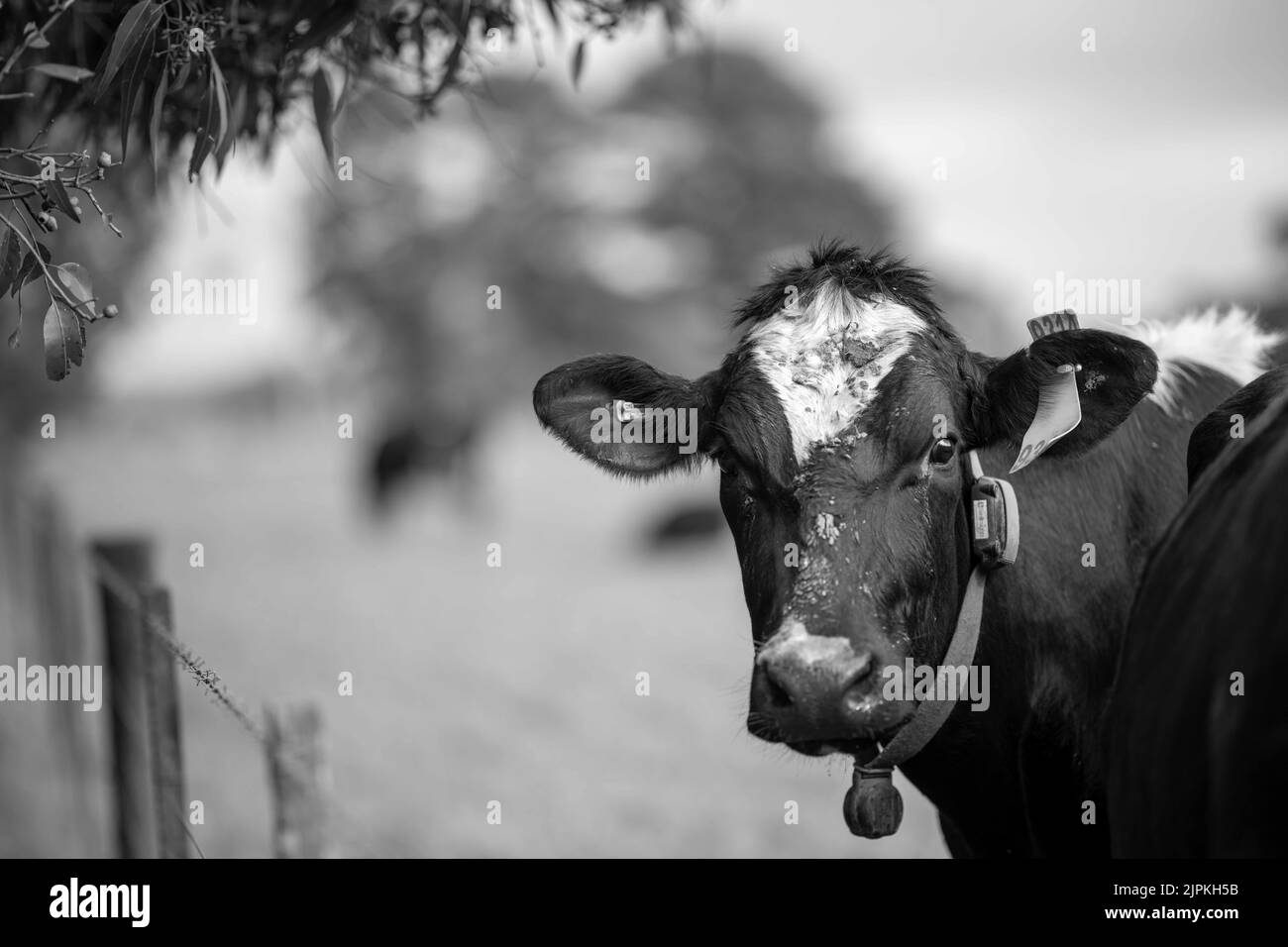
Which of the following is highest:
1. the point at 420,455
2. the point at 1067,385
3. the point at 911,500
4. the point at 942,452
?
the point at 420,455

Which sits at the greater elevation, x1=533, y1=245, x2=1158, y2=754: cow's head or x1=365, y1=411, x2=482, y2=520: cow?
x1=365, y1=411, x2=482, y2=520: cow

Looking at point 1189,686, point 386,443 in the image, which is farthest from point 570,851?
point 386,443

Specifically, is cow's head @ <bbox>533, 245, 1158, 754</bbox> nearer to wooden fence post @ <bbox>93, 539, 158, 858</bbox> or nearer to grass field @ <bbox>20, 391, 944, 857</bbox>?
grass field @ <bbox>20, 391, 944, 857</bbox>

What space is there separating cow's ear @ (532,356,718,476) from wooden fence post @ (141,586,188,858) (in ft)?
4.61

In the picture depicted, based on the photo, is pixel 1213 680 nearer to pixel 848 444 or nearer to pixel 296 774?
pixel 848 444

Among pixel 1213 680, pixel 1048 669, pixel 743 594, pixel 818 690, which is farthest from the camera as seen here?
pixel 743 594

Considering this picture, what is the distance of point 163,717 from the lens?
13.0 feet

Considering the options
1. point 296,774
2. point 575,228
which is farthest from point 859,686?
point 575,228

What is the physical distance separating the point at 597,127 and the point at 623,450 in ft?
114

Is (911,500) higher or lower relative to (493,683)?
higher

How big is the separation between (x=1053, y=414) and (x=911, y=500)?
43cm

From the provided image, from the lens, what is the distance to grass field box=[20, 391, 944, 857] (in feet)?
24.2

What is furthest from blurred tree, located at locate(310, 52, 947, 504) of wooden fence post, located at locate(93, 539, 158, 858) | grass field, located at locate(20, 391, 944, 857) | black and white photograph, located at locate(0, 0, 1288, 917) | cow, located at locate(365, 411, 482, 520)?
wooden fence post, located at locate(93, 539, 158, 858)
